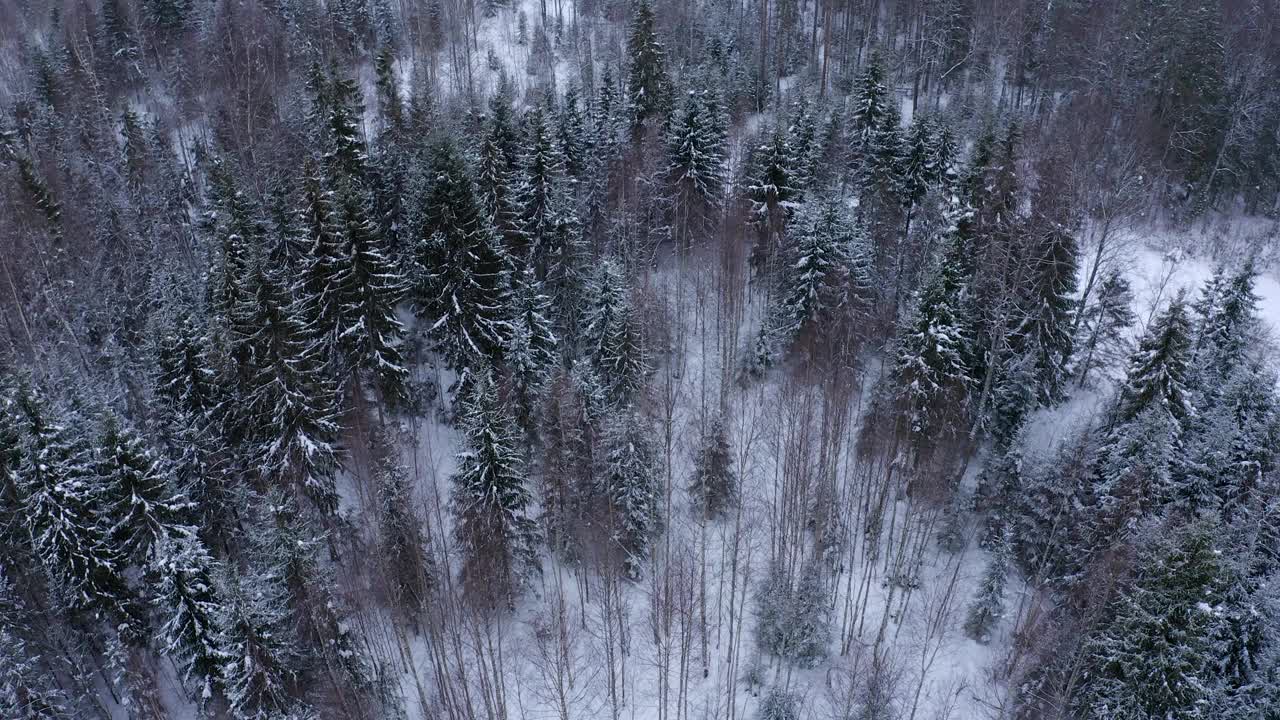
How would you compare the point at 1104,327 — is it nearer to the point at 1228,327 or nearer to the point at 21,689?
the point at 1228,327


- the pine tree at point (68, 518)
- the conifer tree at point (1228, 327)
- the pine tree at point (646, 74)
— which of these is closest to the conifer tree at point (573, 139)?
the pine tree at point (646, 74)

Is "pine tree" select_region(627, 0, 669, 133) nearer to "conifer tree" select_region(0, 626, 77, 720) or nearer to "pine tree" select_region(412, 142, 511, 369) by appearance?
"pine tree" select_region(412, 142, 511, 369)

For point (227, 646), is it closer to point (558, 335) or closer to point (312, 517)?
point (312, 517)

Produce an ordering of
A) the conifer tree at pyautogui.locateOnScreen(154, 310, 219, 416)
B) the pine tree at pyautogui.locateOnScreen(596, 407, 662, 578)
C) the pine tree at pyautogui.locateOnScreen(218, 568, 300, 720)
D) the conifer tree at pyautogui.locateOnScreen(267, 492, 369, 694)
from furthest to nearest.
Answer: the pine tree at pyautogui.locateOnScreen(596, 407, 662, 578) < the conifer tree at pyautogui.locateOnScreen(154, 310, 219, 416) < the conifer tree at pyautogui.locateOnScreen(267, 492, 369, 694) < the pine tree at pyautogui.locateOnScreen(218, 568, 300, 720)

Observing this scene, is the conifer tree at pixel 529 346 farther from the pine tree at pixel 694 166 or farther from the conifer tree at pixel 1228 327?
the conifer tree at pixel 1228 327

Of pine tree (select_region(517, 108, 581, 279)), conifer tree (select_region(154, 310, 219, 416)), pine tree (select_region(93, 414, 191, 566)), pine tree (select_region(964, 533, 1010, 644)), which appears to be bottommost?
pine tree (select_region(964, 533, 1010, 644))

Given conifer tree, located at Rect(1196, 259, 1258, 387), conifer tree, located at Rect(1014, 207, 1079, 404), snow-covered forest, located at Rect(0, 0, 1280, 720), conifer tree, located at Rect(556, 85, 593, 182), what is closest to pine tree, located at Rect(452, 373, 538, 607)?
snow-covered forest, located at Rect(0, 0, 1280, 720)
